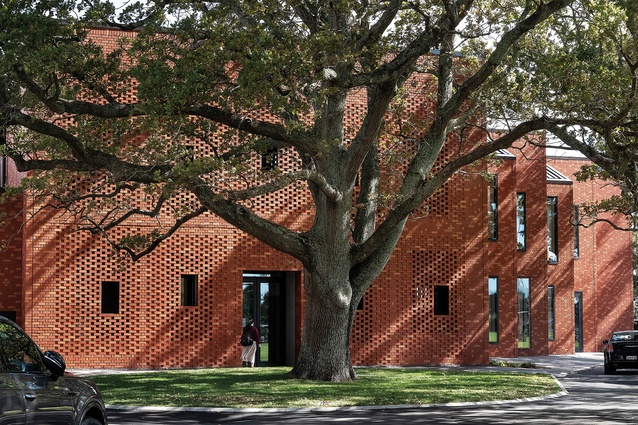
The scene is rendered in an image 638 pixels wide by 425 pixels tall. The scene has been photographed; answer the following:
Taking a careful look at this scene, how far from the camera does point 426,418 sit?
17000mm

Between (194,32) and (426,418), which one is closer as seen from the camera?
(426,418)

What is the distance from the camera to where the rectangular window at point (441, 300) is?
33.2 meters

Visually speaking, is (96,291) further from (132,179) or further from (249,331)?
(132,179)

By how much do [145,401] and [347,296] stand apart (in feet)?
18.8

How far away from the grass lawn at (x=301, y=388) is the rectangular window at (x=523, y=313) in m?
14.8

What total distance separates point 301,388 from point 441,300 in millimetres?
12972

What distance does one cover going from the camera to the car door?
Result: 8117mm

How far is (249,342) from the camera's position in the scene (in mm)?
29719

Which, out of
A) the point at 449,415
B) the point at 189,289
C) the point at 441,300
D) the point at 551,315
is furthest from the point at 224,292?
the point at 551,315

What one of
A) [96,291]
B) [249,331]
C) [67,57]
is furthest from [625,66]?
[96,291]

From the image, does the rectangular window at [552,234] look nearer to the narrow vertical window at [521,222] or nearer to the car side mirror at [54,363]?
the narrow vertical window at [521,222]

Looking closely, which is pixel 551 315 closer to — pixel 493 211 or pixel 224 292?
pixel 493 211

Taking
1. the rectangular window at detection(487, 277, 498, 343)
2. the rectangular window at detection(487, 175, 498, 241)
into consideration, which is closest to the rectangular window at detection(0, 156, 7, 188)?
the rectangular window at detection(487, 175, 498, 241)

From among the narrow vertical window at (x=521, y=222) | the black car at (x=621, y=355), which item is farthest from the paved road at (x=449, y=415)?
the narrow vertical window at (x=521, y=222)
